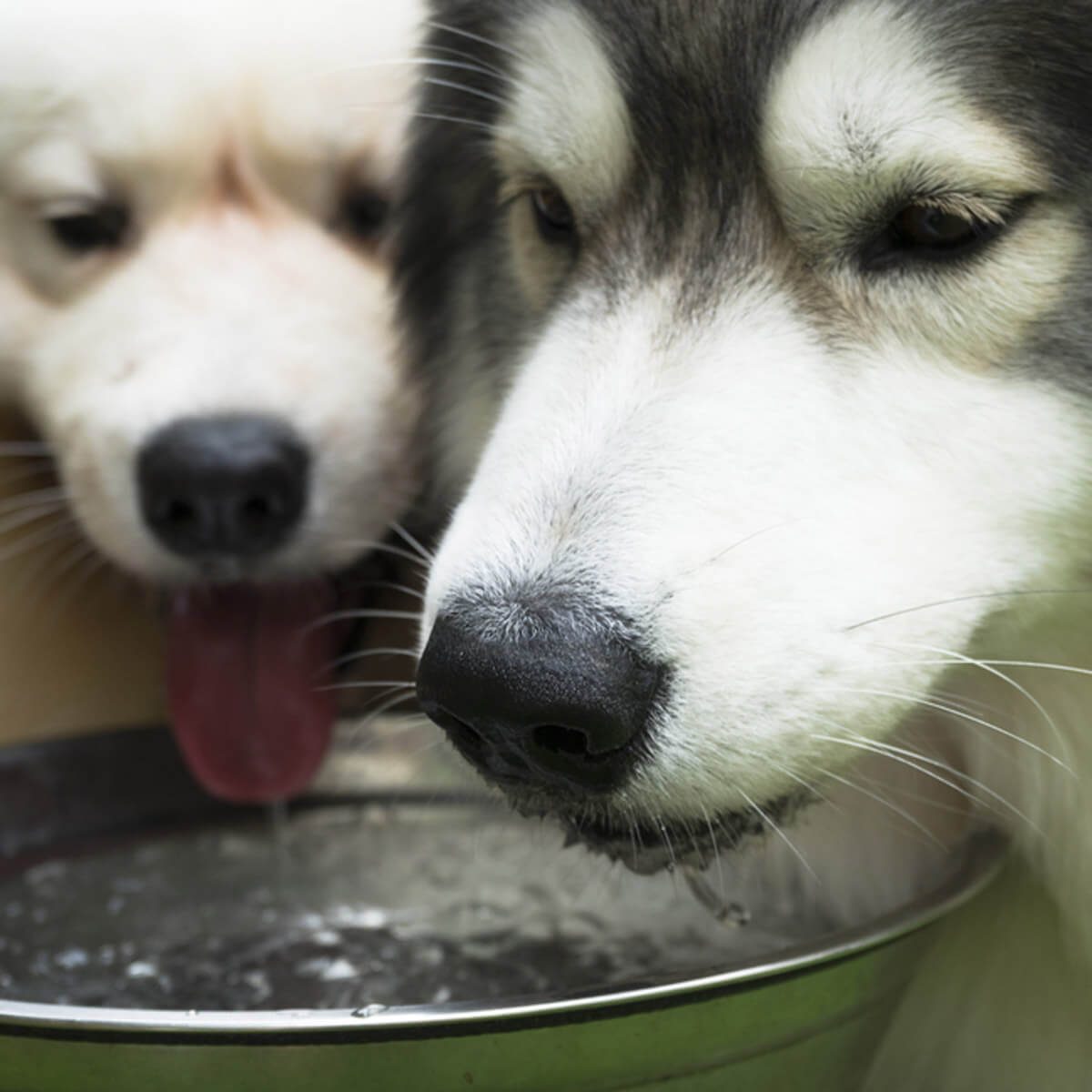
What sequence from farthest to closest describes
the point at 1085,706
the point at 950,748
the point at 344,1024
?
the point at 950,748, the point at 1085,706, the point at 344,1024

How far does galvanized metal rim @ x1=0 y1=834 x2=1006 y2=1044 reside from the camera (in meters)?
1.06

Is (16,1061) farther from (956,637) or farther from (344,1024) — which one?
(956,637)

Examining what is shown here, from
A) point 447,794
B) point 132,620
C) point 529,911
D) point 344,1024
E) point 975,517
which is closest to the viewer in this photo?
point 344,1024

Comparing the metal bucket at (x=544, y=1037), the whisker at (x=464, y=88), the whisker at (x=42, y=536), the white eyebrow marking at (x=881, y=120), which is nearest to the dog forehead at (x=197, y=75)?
the whisker at (x=464, y=88)

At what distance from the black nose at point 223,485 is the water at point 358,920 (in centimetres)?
39

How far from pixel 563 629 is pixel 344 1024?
308mm

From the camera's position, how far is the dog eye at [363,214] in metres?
2.11

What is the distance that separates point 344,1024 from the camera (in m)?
1.06

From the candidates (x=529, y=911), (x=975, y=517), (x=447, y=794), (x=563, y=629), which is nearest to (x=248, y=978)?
(x=529, y=911)

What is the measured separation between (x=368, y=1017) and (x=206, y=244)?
1270 mm

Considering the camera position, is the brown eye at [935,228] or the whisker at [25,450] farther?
the whisker at [25,450]

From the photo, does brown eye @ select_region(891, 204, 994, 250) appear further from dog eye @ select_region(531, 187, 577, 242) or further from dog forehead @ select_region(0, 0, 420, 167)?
dog forehead @ select_region(0, 0, 420, 167)

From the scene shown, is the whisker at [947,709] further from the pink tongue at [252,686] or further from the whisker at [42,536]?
the whisker at [42,536]

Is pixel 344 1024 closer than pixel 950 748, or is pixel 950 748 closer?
pixel 344 1024
